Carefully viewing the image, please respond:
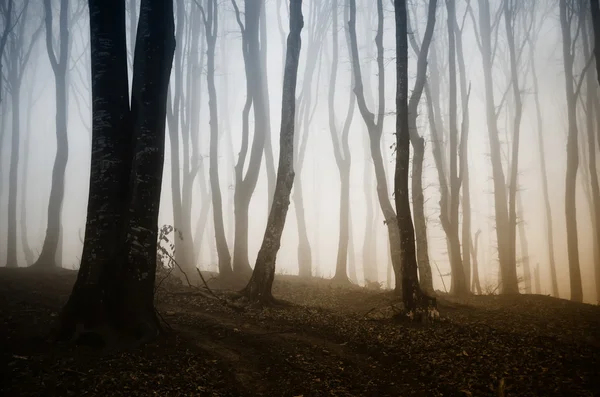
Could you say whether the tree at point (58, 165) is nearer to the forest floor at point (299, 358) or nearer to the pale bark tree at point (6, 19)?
the pale bark tree at point (6, 19)

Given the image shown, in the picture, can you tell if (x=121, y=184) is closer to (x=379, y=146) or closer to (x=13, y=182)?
(x=379, y=146)

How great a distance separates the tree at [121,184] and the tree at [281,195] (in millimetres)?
3095

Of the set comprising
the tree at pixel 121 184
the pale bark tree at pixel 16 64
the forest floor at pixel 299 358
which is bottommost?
the forest floor at pixel 299 358

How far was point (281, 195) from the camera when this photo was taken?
8227 millimetres

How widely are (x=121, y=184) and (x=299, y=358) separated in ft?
12.6

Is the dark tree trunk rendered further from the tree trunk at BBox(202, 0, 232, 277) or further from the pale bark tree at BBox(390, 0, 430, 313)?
the tree trunk at BBox(202, 0, 232, 277)

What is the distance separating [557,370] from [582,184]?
2931 centimetres

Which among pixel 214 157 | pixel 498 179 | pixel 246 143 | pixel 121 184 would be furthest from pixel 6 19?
pixel 498 179

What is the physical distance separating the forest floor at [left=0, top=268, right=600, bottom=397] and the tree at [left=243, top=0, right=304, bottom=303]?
76cm

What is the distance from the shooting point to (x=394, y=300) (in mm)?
9102

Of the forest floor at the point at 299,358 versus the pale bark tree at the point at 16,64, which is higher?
the pale bark tree at the point at 16,64

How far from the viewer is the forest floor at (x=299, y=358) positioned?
3586 millimetres

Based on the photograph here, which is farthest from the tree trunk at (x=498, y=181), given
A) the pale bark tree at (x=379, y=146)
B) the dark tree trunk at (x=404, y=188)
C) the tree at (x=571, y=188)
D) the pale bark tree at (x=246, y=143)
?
the pale bark tree at (x=246, y=143)

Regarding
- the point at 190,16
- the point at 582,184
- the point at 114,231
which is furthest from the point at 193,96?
the point at 582,184
